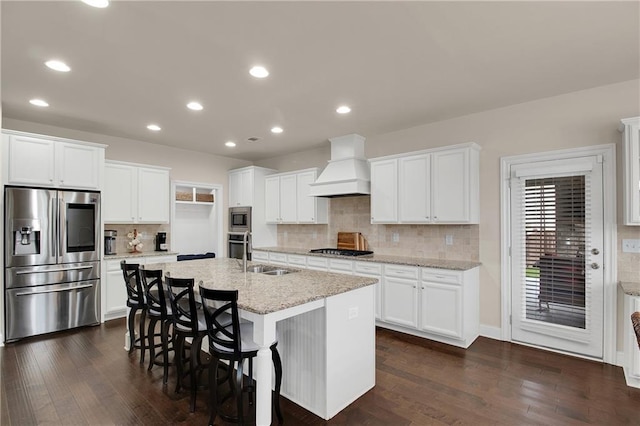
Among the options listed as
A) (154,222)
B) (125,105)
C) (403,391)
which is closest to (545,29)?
(403,391)

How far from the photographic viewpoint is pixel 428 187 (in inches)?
159

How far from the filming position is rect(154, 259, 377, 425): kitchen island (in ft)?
6.33

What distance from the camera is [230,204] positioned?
647 cm

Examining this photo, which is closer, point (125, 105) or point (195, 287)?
point (195, 287)

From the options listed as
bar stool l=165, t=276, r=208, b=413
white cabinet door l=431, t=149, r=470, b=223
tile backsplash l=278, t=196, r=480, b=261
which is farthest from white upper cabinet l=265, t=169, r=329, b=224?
bar stool l=165, t=276, r=208, b=413

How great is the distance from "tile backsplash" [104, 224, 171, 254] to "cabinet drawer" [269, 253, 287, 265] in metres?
1.75

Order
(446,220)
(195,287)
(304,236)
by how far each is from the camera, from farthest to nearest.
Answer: (304,236)
(446,220)
(195,287)

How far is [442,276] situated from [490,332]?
96cm

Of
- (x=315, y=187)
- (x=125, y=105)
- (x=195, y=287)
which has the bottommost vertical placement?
(x=195, y=287)

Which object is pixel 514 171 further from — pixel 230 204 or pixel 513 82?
pixel 230 204

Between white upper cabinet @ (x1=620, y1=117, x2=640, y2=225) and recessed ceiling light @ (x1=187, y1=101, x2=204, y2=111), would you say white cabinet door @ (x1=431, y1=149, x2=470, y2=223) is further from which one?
recessed ceiling light @ (x1=187, y1=101, x2=204, y2=111)

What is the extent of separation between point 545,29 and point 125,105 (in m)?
3.96

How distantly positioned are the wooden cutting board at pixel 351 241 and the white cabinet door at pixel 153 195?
9.34 feet

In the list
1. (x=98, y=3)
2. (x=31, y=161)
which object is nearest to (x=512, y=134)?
(x=98, y=3)
